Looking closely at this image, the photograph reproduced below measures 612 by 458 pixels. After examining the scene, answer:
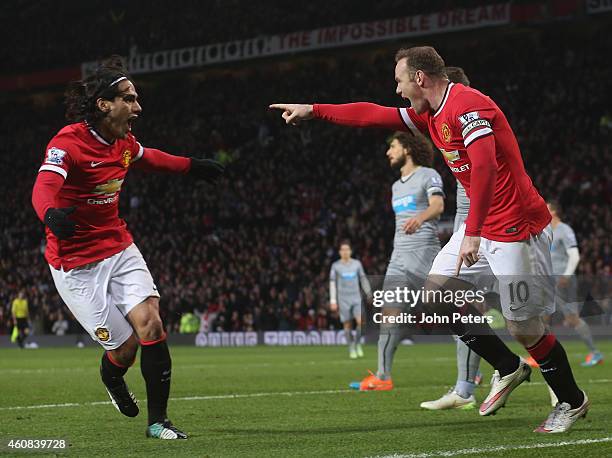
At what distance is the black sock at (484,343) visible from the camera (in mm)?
6379

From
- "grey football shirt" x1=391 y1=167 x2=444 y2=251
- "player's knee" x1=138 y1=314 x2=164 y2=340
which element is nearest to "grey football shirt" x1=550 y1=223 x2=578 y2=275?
"grey football shirt" x1=391 y1=167 x2=444 y2=251

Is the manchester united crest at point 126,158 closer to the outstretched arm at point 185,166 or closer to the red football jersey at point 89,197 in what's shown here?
the red football jersey at point 89,197

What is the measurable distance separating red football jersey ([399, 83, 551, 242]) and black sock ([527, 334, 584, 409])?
64 centimetres

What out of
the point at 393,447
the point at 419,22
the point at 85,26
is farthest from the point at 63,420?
the point at 85,26

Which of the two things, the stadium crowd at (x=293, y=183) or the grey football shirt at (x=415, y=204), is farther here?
the stadium crowd at (x=293, y=183)

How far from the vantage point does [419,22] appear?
34.8 m

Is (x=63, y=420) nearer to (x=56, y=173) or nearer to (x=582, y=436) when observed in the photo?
(x=56, y=173)

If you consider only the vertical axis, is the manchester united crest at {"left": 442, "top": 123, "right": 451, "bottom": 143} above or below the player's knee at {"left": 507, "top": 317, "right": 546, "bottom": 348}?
above

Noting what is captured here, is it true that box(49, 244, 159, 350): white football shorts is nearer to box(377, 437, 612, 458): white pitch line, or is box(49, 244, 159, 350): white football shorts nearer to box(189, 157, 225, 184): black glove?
box(189, 157, 225, 184): black glove

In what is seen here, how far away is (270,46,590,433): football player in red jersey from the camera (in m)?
5.50

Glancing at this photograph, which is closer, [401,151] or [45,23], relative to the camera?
[401,151]

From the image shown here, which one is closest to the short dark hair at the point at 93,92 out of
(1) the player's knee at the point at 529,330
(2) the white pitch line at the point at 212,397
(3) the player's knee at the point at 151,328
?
(3) the player's knee at the point at 151,328

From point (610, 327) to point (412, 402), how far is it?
51.2 ft

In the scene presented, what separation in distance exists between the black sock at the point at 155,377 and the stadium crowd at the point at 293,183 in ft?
57.3
